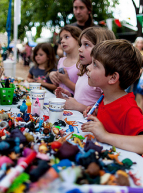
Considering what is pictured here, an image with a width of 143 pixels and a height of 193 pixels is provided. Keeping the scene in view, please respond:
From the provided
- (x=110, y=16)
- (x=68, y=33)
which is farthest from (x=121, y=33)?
(x=68, y=33)

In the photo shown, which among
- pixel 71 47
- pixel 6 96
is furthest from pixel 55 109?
pixel 71 47

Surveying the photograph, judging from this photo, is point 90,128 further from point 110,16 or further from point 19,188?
point 110,16

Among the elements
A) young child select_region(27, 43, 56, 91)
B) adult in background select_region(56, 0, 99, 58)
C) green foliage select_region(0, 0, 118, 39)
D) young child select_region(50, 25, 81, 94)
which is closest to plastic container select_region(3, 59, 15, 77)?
young child select_region(27, 43, 56, 91)

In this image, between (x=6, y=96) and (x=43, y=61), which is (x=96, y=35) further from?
(x=43, y=61)

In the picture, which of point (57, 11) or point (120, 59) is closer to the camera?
point (120, 59)

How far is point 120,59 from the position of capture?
4.09ft

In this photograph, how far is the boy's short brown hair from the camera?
4.09 feet

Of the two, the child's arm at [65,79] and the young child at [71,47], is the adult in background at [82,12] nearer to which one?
the young child at [71,47]

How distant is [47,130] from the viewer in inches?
41.3

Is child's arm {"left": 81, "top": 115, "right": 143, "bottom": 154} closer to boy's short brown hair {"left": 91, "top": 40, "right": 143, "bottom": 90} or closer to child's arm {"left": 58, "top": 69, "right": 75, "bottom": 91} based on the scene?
boy's short brown hair {"left": 91, "top": 40, "right": 143, "bottom": 90}

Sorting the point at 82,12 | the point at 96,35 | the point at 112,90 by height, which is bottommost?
the point at 112,90

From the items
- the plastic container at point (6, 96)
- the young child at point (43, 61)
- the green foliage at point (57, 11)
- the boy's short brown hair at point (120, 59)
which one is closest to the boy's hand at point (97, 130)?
the boy's short brown hair at point (120, 59)

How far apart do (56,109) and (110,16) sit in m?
12.3

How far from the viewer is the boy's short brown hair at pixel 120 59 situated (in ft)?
4.09
